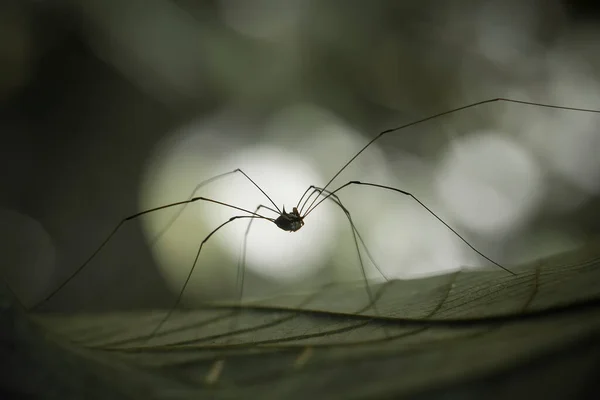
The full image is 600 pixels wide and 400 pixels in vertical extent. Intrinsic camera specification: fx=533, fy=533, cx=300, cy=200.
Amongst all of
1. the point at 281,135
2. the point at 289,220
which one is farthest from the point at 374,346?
the point at 281,135

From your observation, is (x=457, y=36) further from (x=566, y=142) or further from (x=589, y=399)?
(x=589, y=399)

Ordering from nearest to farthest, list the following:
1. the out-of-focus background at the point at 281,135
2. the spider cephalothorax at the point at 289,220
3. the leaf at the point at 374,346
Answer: the leaf at the point at 374,346 → the spider cephalothorax at the point at 289,220 → the out-of-focus background at the point at 281,135

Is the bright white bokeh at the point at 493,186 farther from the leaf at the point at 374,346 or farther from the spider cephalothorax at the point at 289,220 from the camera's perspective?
the leaf at the point at 374,346

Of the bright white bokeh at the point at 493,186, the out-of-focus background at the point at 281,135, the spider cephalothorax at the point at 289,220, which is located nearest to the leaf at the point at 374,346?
the spider cephalothorax at the point at 289,220

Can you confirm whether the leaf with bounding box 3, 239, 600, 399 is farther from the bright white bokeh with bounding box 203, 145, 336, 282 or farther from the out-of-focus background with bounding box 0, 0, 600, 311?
the bright white bokeh with bounding box 203, 145, 336, 282

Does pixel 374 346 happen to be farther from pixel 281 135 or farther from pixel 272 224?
pixel 281 135

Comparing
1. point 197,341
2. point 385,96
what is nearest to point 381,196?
point 385,96

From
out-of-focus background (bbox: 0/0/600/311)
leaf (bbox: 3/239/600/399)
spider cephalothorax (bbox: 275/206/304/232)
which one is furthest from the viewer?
out-of-focus background (bbox: 0/0/600/311)

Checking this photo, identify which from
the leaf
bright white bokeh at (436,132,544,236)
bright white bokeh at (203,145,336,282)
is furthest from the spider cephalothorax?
the leaf
